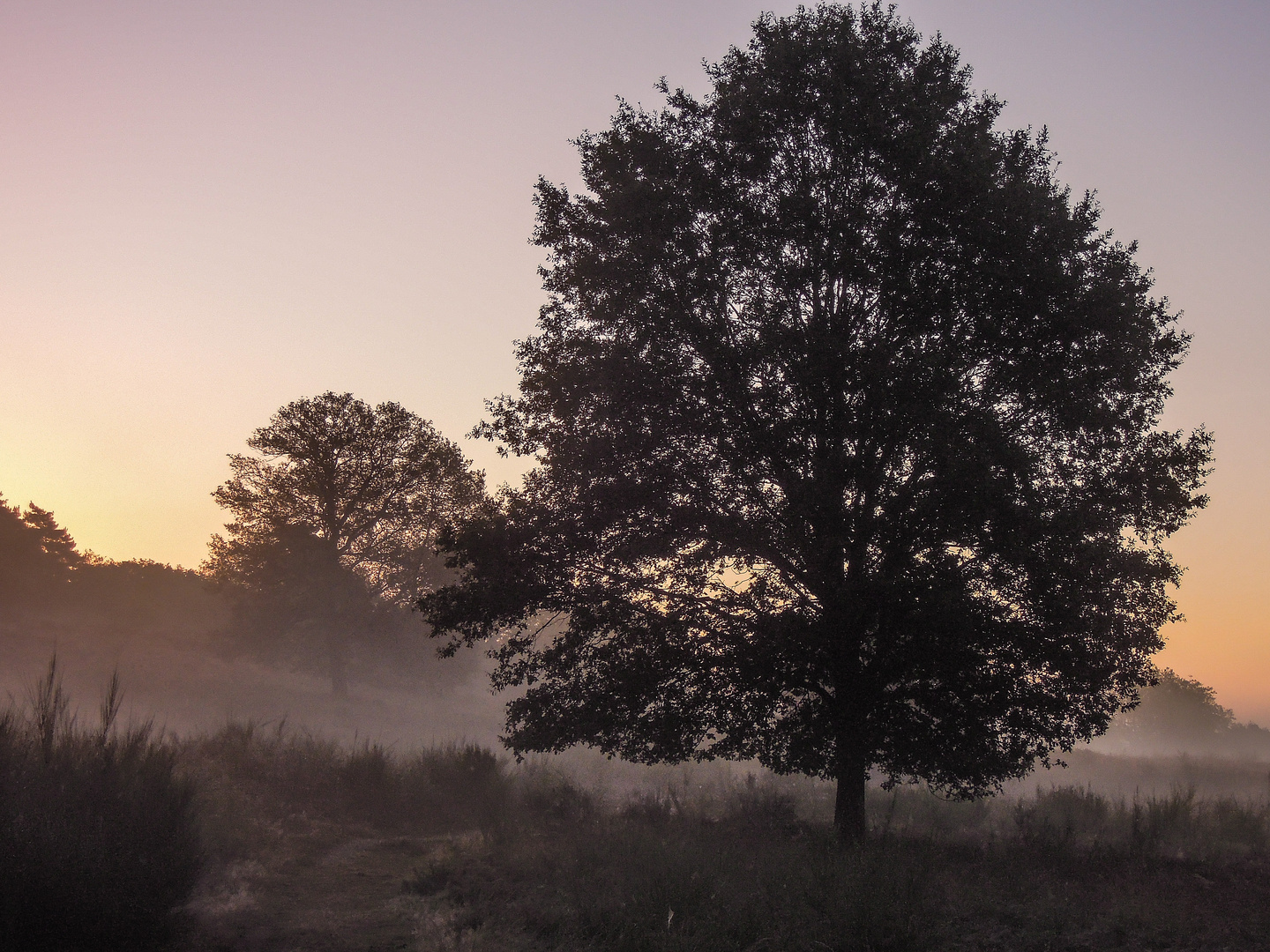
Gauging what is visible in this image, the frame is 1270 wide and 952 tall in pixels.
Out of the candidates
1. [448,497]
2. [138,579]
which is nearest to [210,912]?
[448,497]

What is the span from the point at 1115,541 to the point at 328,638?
28620 mm

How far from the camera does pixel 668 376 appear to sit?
11.3 metres

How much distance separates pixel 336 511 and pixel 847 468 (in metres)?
24.6

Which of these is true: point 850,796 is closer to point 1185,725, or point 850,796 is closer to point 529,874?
point 529,874

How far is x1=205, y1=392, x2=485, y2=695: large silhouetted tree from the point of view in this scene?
96.7 feet

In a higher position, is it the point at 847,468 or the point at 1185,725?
the point at 847,468

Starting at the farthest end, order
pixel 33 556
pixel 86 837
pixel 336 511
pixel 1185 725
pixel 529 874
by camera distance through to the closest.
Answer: pixel 1185 725
pixel 33 556
pixel 336 511
pixel 529 874
pixel 86 837

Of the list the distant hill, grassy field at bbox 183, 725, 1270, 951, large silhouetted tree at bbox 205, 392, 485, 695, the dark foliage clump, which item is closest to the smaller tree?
large silhouetted tree at bbox 205, 392, 485, 695

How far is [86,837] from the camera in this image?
6.45 metres

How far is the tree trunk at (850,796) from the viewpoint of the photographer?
1091 centimetres

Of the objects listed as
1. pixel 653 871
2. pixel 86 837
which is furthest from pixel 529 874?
pixel 86 837

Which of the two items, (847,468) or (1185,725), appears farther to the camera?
(1185,725)

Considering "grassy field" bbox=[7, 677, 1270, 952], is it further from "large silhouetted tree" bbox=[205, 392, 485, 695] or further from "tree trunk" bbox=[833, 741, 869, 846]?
"large silhouetted tree" bbox=[205, 392, 485, 695]

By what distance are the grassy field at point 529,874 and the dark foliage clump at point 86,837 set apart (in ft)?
0.06
